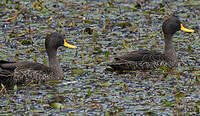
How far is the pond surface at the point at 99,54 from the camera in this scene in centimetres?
1208

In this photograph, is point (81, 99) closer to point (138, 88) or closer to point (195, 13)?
point (138, 88)

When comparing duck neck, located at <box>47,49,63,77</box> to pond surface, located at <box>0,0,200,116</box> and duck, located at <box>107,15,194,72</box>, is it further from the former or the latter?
duck, located at <box>107,15,194,72</box>

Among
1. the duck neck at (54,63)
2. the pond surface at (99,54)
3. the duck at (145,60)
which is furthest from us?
the duck at (145,60)

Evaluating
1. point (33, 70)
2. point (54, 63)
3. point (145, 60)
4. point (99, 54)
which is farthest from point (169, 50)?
point (33, 70)

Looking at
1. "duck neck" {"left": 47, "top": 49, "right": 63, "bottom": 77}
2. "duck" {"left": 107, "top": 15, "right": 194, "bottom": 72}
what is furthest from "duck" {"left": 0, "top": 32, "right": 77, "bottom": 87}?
"duck" {"left": 107, "top": 15, "right": 194, "bottom": 72}

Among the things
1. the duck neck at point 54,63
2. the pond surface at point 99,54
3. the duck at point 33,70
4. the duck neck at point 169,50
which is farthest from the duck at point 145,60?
the duck at point 33,70

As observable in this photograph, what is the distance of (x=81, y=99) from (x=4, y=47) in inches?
215

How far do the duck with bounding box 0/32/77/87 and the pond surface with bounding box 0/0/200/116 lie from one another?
0.98 ft

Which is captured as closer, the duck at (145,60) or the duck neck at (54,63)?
the duck neck at (54,63)

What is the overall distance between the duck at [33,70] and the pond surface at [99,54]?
0.98 feet

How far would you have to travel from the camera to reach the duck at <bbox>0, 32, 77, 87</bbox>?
1392cm

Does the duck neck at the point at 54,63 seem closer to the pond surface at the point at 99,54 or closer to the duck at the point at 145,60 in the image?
A: the pond surface at the point at 99,54

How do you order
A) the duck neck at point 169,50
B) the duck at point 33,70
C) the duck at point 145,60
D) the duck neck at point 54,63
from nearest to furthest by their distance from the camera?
1. the duck at point 33,70
2. the duck neck at point 54,63
3. the duck at point 145,60
4. the duck neck at point 169,50

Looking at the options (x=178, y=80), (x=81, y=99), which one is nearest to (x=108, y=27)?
(x=178, y=80)
